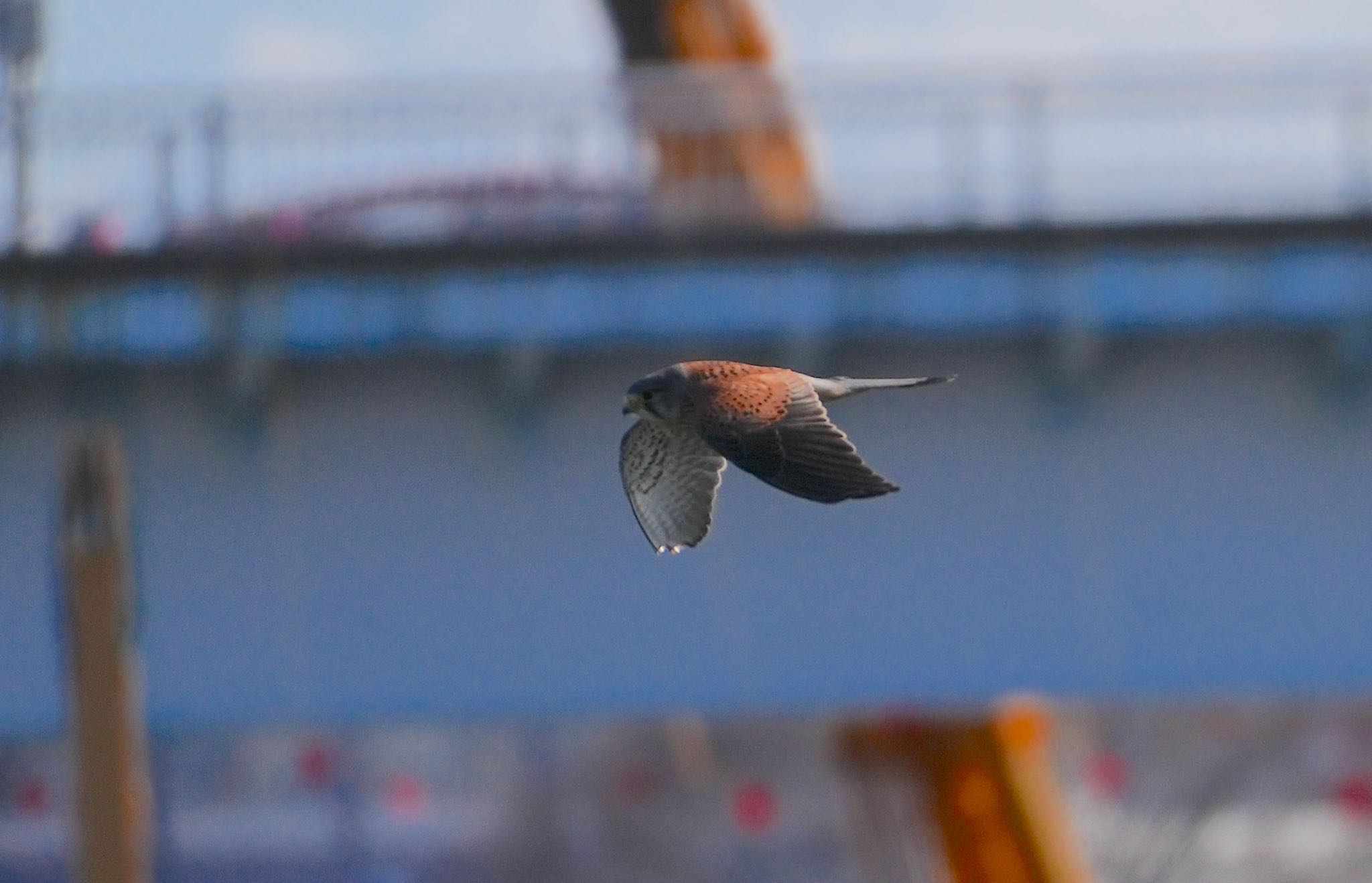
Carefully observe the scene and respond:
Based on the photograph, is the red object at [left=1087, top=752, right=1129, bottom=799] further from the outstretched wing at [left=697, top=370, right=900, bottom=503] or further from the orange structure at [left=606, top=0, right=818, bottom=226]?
the outstretched wing at [left=697, top=370, right=900, bottom=503]

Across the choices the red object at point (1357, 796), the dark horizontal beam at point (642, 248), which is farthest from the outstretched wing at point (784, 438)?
the red object at point (1357, 796)

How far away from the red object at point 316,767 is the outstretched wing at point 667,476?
1202 inches

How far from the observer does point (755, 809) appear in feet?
122

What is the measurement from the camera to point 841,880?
34812 millimetres

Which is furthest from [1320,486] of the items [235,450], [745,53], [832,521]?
[235,450]

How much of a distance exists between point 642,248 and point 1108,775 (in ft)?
91.6

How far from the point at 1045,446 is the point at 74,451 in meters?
5.63

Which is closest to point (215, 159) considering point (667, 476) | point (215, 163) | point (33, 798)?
point (215, 163)

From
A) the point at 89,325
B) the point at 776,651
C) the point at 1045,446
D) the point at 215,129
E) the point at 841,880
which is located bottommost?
the point at 841,880

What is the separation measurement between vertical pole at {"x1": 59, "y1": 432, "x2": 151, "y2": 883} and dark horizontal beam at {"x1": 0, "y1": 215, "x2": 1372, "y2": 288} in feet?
3.72

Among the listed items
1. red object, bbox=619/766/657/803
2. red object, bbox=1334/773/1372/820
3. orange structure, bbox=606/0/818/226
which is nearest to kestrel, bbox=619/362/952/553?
orange structure, bbox=606/0/818/226

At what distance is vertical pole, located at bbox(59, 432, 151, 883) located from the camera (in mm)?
12375

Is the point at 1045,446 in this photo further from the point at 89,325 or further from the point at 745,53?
the point at 89,325

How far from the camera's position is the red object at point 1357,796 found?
3725 centimetres
